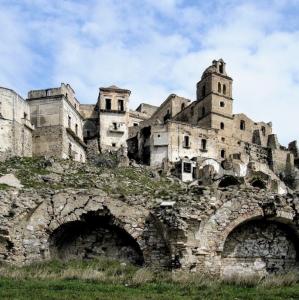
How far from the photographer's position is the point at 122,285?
12.6 m

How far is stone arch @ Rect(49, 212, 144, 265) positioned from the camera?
17.2m

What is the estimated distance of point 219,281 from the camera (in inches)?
532

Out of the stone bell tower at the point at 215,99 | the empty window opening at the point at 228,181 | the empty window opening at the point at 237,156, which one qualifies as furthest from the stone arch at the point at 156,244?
the stone bell tower at the point at 215,99

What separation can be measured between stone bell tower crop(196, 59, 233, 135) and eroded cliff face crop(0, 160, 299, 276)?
4448cm

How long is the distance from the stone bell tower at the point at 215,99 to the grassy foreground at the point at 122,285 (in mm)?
48709

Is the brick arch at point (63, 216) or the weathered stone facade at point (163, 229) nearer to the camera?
the weathered stone facade at point (163, 229)

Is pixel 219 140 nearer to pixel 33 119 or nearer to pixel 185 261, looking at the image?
pixel 33 119

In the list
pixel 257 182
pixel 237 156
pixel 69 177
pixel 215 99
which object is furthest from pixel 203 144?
pixel 69 177

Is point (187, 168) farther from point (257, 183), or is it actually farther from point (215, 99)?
point (215, 99)

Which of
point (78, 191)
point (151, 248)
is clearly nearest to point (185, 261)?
point (151, 248)

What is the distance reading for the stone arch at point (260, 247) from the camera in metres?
17.6

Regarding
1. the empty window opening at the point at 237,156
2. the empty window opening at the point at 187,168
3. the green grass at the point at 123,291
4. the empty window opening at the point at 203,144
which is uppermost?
the empty window opening at the point at 203,144

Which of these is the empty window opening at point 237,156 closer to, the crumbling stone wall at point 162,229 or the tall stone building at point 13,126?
the tall stone building at point 13,126

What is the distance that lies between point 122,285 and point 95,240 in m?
5.17
